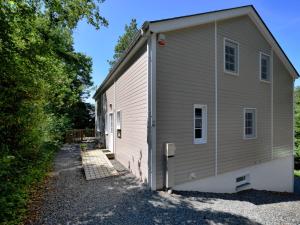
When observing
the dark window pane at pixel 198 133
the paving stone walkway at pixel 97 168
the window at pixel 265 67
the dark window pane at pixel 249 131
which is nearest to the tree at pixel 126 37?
the window at pixel 265 67

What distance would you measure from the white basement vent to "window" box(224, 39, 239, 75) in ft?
14.8

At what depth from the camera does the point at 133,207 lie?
5262mm

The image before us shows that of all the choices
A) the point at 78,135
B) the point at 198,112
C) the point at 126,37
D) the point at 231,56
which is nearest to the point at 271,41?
the point at 231,56

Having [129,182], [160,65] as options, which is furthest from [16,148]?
[160,65]

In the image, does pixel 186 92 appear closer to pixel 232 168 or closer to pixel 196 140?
pixel 196 140

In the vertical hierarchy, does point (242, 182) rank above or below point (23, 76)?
below

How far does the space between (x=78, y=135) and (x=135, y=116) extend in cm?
1382

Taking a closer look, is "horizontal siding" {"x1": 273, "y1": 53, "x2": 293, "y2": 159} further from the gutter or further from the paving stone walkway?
the paving stone walkway

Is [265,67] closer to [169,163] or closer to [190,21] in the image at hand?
[190,21]

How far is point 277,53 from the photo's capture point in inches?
446

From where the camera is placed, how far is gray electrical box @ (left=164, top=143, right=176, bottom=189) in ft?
21.1

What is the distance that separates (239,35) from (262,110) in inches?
144

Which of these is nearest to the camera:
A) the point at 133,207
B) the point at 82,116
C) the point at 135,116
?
the point at 133,207

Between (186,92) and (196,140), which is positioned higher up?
(186,92)
